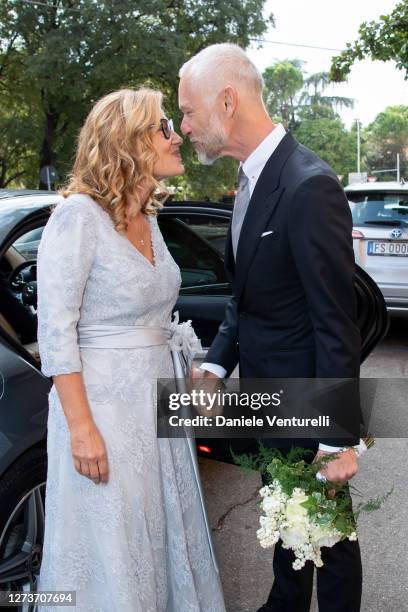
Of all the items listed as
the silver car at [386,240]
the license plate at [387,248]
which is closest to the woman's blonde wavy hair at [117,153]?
the silver car at [386,240]

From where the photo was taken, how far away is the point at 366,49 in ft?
24.6

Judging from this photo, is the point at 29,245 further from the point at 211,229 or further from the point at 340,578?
the point at 340,578

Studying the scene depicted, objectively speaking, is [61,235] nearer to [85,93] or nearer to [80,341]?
[80,341]

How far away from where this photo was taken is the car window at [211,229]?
3.52m

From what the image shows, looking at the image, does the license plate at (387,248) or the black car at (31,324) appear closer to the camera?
the black car at (31,324)

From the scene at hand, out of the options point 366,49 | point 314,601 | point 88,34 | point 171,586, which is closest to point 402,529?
point 314,601

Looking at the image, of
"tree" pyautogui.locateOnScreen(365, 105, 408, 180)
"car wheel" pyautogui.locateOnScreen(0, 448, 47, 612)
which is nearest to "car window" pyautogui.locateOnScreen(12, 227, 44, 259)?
"car wheel" pyautogui.locateOnScreen(0, 448, 47, 612)

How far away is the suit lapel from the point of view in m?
1.74

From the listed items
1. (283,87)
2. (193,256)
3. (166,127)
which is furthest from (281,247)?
(283,87)

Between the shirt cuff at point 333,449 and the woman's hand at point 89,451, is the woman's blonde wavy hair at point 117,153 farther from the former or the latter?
the shirt cuff at point 333,449

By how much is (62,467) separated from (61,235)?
2.29ft

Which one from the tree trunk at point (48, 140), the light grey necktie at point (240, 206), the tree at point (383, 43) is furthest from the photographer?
the tree trunk at point (48, 140)

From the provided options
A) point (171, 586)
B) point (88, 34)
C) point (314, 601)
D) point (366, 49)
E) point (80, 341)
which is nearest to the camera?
point (80, 341)

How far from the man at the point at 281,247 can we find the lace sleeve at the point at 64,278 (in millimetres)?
444
